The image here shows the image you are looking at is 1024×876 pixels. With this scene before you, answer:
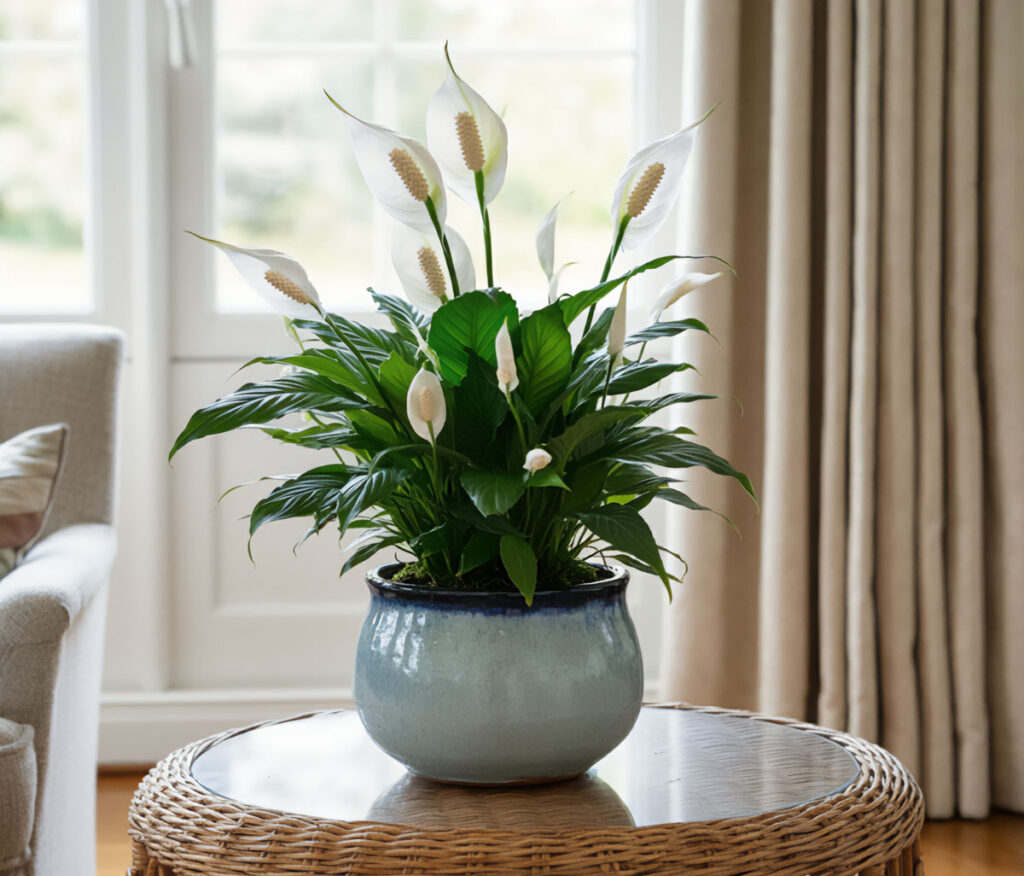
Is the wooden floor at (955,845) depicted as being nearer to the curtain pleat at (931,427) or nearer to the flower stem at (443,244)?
the curtain pleat at (931,427)

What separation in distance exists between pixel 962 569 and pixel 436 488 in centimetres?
132

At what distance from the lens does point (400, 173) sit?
34.9 inches

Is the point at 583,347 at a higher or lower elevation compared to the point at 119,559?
higher

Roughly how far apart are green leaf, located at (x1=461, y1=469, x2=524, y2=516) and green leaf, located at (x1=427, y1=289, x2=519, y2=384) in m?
0.09

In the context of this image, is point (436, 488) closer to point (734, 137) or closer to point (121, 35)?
point (734, 137)

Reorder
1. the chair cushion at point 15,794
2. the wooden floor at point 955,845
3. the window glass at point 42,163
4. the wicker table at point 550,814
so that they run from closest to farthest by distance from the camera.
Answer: the wicker table at point 550,814, the chair cushion at point 15,794, the wooden floor at point 955,845, the window glass at point 42,163

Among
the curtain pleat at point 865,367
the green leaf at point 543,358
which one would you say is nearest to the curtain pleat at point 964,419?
the curtain pleat at point 865,367

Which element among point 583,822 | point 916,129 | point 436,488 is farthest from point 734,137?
point 583,822

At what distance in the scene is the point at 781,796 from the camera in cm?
91

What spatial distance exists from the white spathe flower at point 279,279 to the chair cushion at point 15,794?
0.58 meters

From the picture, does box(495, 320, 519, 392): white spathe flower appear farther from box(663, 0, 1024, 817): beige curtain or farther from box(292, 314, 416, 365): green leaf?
box(663, 0, 1024, 817): beige curtain

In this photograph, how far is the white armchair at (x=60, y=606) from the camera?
1.26 m

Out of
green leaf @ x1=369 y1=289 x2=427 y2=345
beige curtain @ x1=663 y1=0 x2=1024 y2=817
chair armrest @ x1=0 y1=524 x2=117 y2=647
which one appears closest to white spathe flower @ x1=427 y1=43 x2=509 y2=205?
green leaf @ x1=369 y1=289 x2=427 y2=345

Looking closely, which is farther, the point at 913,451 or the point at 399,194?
the point at 913,451
